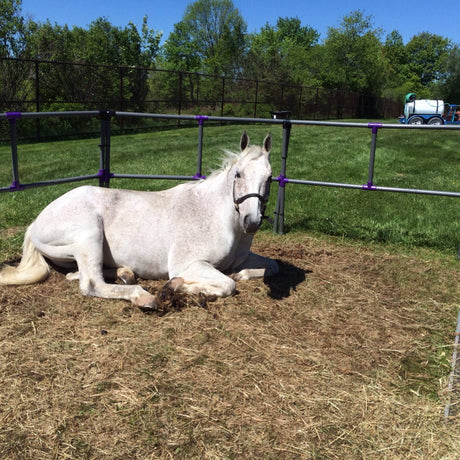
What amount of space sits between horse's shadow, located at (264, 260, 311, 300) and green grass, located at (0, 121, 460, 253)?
1.56 meters

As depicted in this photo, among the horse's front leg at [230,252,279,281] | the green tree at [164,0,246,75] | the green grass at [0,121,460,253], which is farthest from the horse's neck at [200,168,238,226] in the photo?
the green tree at [164,0,246,75]

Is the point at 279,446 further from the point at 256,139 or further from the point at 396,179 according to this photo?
the point at 256,139

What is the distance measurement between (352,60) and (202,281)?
5344cm

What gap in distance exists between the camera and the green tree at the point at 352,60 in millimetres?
49031

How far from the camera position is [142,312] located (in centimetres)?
371

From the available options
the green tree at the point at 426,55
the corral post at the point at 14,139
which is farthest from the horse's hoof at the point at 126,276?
the green tree at the point at 426,55

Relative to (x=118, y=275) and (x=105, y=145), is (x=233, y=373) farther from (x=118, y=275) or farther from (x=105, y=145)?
(x=105, y=145)

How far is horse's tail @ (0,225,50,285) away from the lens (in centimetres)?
416

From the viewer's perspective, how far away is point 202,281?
3973mm

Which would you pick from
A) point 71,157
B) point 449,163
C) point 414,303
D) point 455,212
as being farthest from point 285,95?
point 414,303

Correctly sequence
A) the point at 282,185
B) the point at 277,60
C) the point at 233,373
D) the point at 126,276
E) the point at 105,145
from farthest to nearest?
the point at 277,60 → the point at 282,185 → the point at 105,145 → the point at 126,276 → the point at 233,373

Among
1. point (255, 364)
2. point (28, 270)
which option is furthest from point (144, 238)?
point (255, 364)

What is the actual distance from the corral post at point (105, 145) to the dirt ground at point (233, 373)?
167cm

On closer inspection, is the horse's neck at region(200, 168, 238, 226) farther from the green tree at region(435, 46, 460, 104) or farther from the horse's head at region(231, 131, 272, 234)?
the green tree at region(435, 46, 460, 104)
